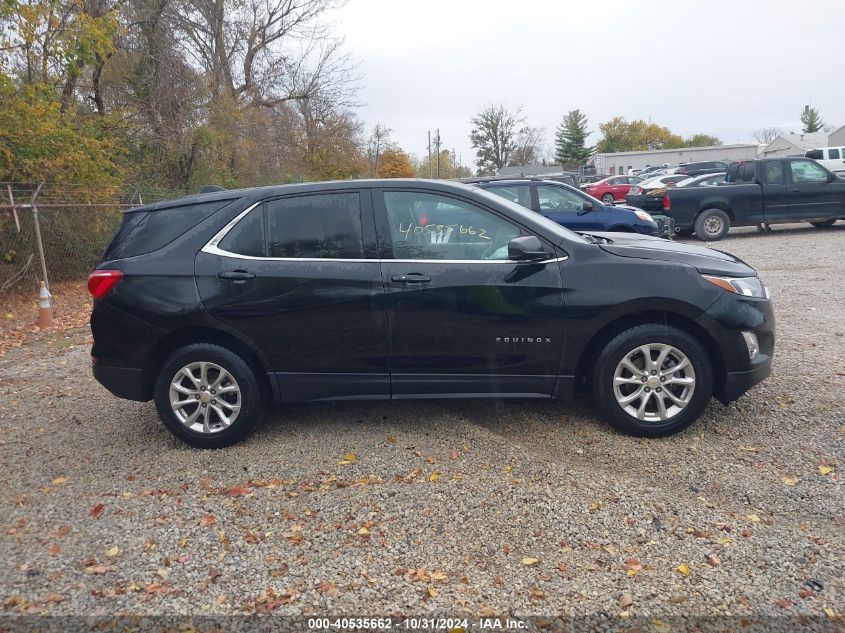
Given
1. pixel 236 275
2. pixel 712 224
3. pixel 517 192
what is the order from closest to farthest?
1. pixel 236 275
2. pixel 517 192
3. pixel 712 224

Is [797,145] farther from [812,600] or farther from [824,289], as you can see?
[812,600]

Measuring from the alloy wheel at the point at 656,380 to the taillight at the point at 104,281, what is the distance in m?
3.42

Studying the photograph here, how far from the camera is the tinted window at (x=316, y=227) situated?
4355 millimetres

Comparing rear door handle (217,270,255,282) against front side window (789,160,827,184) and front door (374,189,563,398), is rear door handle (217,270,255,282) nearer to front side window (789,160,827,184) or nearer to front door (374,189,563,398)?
front door (374,189,563,398)

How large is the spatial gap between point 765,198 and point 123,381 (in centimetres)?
1505

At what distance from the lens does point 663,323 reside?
4.24 metres

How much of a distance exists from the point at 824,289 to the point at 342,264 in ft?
25.1

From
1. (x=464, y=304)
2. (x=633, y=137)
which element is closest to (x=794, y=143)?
(x=633, y=137)

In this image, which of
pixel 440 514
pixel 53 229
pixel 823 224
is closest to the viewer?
pixel 440 514

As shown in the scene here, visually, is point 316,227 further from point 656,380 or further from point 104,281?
point 656,380

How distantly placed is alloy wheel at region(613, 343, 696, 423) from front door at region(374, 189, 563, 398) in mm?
463

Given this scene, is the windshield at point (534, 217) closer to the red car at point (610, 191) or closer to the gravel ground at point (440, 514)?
the gravel ground at point (440, 514)

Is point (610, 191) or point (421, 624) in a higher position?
point (610, 191)

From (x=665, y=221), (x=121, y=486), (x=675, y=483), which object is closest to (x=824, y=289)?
(x=665, y=221)
